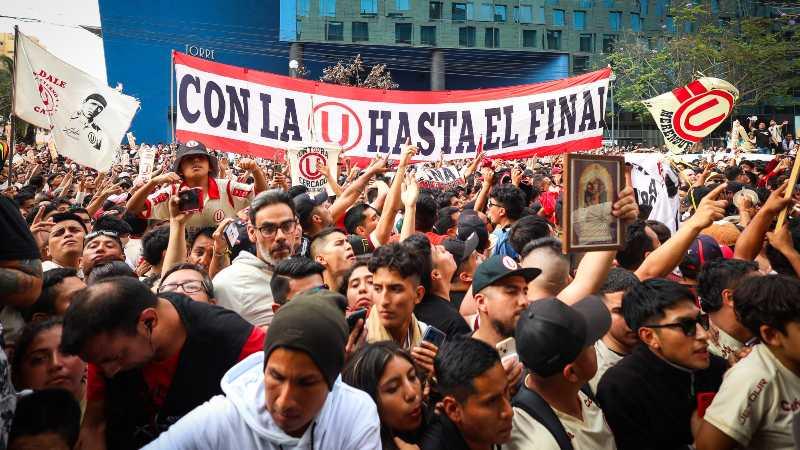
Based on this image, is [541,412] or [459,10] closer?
[541,412]

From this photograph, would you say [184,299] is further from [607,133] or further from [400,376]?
[607,133]

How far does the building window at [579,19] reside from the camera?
52.5 m

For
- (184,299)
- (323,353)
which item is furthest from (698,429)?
(184,299)

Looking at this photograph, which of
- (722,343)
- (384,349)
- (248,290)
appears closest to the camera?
(384,349)

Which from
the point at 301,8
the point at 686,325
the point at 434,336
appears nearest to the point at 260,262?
the point at 434,336

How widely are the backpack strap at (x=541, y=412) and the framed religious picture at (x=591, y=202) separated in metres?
0.63

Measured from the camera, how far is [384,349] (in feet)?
8.45

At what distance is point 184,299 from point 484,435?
1.15m

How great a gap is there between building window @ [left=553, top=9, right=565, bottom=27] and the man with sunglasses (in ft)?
170

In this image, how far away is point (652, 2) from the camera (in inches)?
2168

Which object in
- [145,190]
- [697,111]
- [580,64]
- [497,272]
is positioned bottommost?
[497,272]

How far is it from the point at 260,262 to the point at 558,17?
5205 cm

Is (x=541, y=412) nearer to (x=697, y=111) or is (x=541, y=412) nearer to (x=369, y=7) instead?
(x=697, y=111)

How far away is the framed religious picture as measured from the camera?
2883mm
